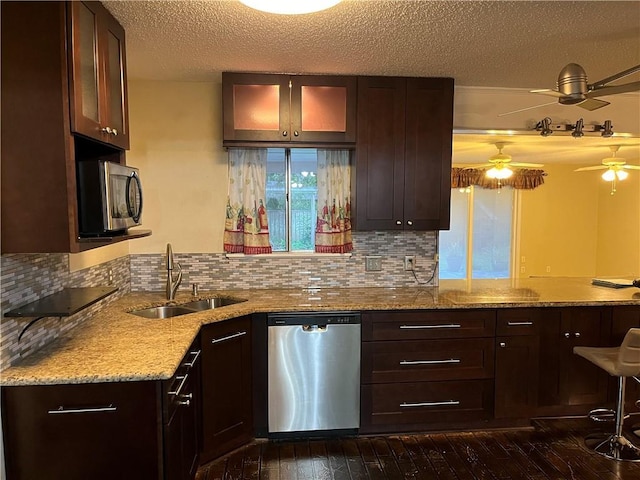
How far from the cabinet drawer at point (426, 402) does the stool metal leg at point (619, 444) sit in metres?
0.65

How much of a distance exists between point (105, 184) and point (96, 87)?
433 mm

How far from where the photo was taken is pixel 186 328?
2.34 m

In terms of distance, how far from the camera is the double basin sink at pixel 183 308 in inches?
115

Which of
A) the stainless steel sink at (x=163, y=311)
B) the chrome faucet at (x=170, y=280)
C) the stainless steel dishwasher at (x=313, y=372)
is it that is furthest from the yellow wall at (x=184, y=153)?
the stainless steel dishwasher at (x=313, y=372)

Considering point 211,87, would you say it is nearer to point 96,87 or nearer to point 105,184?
point 96,87

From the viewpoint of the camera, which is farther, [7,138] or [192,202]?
[192,202]

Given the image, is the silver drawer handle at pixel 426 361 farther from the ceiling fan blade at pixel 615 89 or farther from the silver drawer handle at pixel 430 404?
the ceiling fan blade at pixel 615 89

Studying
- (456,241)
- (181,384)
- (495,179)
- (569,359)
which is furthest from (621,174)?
(181,384)

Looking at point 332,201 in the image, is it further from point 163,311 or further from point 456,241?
point 456,241

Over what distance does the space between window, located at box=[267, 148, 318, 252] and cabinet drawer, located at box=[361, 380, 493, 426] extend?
3.86ft

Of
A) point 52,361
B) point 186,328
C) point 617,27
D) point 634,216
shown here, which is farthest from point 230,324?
point 634,216

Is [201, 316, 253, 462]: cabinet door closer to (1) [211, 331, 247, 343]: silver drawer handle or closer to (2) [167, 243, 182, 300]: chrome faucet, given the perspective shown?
(1) [211, 331, 247, 343]: silver drawer handle

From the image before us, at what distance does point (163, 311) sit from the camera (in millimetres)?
2977

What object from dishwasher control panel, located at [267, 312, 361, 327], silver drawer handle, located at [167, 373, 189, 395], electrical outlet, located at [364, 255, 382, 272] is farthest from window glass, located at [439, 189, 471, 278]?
silver drawer handle, located at [167, 373, 189, 395]
